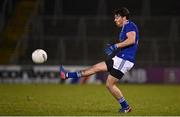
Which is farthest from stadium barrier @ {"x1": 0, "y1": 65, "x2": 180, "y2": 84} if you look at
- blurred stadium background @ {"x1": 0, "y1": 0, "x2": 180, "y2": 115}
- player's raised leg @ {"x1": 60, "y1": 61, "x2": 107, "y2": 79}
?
player's raised leg @ {"x1": 60, "y1": 61, "x2": 107, "y2": 79}

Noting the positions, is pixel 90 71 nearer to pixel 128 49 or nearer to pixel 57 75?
pixel 128 49

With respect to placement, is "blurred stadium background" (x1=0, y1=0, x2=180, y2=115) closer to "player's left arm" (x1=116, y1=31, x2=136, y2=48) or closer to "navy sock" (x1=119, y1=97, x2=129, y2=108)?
"navy sock" (x1=119, y1=97, x2=129, y2=108)

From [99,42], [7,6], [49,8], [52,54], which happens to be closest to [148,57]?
[99,42]

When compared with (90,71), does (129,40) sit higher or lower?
higher

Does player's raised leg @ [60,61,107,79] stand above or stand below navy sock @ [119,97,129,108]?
above

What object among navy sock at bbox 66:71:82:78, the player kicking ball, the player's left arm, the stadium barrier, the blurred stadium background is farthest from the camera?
the blurred stadium background

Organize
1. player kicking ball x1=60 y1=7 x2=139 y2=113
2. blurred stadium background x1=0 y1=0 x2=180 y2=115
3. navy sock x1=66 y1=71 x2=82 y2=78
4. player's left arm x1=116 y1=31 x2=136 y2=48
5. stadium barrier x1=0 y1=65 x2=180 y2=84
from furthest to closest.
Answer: blurred stadium background x1=0 y1=0 x2=180 y2=115 → stadium barrier x1=0 y1=65 x2=180 y2=84 → navy sock x1=66 y1=71 x2=82 y2=78 → player kicking ball x1=60 y1=7 x2=139 y2=113 → player's left arm x1=116 y1=31 x2=136 y2=48

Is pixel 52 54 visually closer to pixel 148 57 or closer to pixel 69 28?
pixel 69 28

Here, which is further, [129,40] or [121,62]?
[121,62]

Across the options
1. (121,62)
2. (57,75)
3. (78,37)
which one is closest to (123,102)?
(121,62)

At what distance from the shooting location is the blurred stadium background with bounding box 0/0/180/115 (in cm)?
2922

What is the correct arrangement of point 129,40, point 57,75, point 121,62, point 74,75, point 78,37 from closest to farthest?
point 129,40, point 121,62, point 74,75, point 57,75, point 78,37

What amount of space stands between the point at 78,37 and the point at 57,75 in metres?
2.77

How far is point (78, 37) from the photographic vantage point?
102ft
